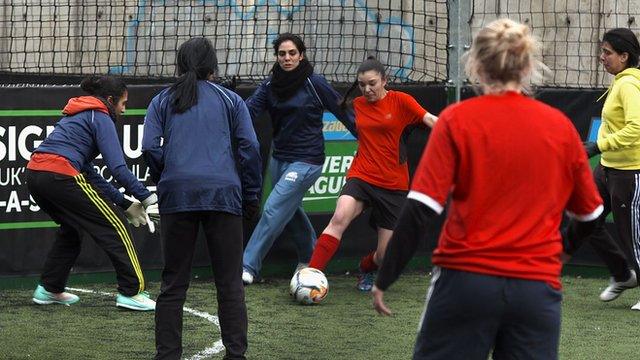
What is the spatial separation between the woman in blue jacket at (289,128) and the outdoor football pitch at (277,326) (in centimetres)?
47

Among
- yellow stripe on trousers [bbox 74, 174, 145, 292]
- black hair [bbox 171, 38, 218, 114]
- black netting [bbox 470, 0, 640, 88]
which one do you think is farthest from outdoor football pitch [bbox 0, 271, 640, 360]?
black netting [bbox 470, 0, 640, 88]

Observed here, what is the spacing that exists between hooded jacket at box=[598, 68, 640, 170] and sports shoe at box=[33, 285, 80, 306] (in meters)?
3.76

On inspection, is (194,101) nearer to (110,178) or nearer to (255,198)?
(255,198)

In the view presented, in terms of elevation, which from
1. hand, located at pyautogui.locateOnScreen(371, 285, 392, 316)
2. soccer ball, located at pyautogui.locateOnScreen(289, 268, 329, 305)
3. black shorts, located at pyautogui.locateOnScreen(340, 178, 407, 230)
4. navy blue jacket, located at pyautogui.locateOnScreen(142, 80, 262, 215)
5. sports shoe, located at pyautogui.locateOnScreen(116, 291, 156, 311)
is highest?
navy blue jacket, located at pyautogui.locateOnScreen(142, 80, 262, 215)

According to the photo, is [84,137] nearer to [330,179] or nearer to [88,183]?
[88,183]

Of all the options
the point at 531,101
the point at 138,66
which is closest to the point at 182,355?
the point at 531,101

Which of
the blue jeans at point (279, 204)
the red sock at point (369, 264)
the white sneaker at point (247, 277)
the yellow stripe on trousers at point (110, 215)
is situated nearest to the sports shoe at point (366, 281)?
the red sock at point (369, 264)

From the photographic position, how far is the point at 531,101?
4055 mm

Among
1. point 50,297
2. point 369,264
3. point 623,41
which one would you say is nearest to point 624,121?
point 623,41

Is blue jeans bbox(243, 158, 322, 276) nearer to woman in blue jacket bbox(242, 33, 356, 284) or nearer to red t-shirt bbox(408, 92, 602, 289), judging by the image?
woman in blue jacket bbox(242, 33, 356, 284)

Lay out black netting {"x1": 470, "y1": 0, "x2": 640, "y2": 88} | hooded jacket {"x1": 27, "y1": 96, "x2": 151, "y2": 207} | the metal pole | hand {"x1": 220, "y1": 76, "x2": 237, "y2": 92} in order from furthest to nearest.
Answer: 1. black netting {"x1": 470, "y1": 0, "x2": 640, "y2": 88}
2. the metal pole
3. hand {"x1": 220, "y1": 76, "x2": 237, "y2": 92}
4. hooded jacket {"x1": 27, "y1": 96, "x2": 151, "y2": 207}

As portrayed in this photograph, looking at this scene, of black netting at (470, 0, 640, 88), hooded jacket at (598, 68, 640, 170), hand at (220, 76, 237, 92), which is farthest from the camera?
black netting at (470, 0, 640, 88)

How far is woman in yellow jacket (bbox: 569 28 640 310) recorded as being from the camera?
8039 millimetres

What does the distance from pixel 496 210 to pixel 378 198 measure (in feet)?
15.2
